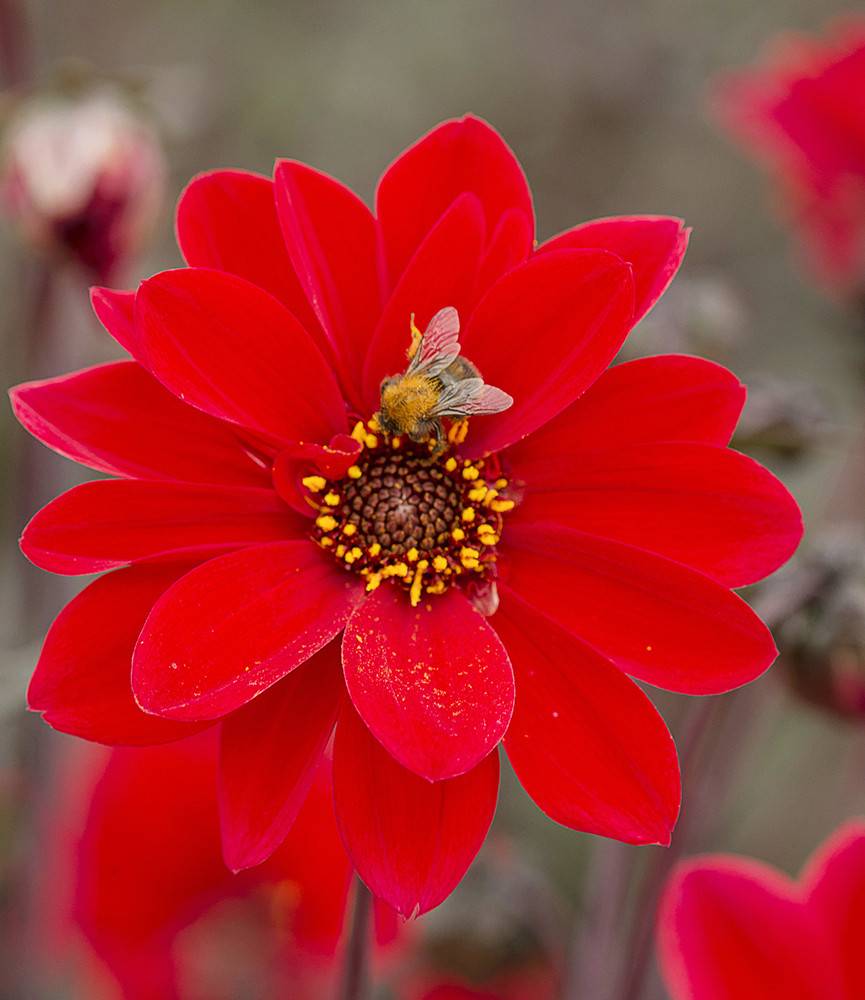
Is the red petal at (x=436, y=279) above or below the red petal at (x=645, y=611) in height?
above

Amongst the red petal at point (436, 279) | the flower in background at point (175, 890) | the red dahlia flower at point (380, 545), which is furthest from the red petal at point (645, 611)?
the flower in background at point (175, 890)

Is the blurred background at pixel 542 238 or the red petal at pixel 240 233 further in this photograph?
the blurred background at pixel 542 238

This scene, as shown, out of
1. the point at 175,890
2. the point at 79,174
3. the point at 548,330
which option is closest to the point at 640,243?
the point at 548,330

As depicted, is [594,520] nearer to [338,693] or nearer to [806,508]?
[338,693]

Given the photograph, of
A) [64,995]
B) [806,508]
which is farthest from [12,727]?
[806,508]

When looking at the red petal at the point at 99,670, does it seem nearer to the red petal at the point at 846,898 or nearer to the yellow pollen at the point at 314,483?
the yellow pollen at the point at 314,483
